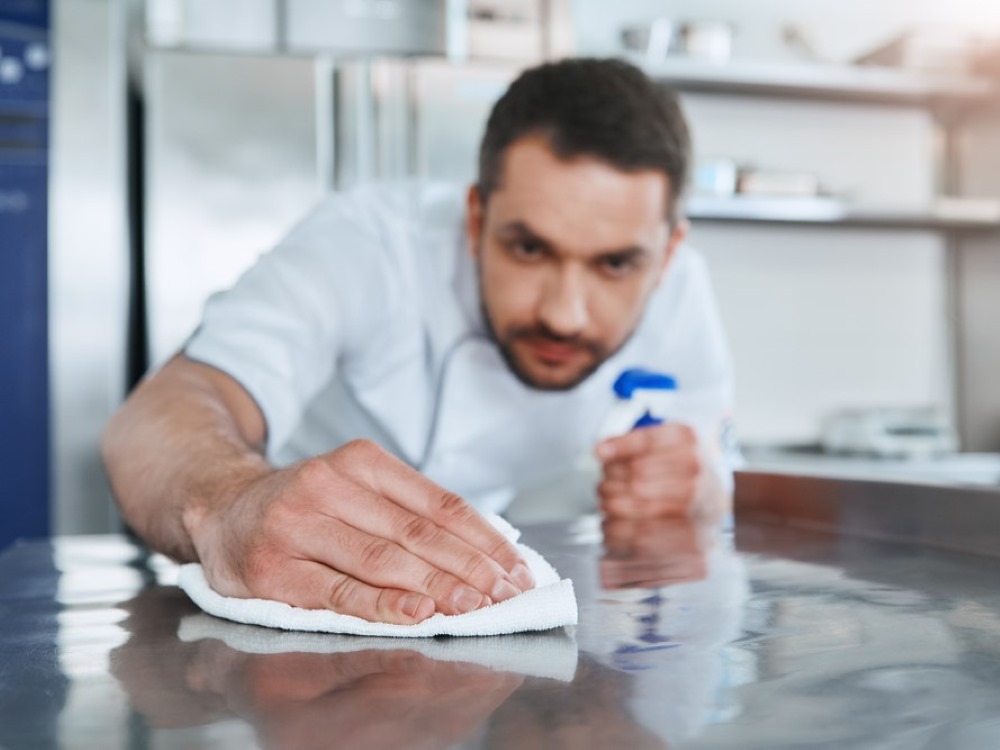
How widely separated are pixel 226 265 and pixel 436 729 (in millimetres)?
2092

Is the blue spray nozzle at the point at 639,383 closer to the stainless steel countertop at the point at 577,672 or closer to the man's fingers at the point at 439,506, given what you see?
the stainless steel countertop at the point at 577,672

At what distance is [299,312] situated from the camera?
1.27 metres

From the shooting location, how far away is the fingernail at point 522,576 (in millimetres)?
639

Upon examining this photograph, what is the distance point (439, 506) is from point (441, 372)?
3.09 feet

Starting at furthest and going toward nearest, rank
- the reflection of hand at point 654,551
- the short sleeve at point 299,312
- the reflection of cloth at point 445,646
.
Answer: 1. the short sleeve at point 299,312
2. the reflection of hand at point 654,551
3. the reflection of cloth at point 445,646

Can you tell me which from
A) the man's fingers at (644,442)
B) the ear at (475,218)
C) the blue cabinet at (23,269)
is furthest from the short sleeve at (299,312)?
the blue cabinet at (23,269)

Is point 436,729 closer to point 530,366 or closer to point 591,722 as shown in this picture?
point 591,722

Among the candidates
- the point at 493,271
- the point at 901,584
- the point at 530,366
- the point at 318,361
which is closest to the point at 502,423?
the point at 530,366

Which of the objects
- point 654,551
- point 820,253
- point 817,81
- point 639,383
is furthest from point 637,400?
point 820,253

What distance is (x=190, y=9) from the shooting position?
264cm

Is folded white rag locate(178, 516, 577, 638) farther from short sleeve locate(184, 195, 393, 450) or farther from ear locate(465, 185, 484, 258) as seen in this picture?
ear locate(465, 185, 484, 258)

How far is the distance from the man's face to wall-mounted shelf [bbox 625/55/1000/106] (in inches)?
57.4

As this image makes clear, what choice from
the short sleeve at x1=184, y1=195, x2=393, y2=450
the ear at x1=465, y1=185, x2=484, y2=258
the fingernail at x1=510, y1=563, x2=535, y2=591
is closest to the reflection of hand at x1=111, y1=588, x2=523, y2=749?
the fingernail at x1=510, y1=563, x2=535, y2=591

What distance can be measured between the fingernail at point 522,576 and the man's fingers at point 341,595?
0.07 meters
